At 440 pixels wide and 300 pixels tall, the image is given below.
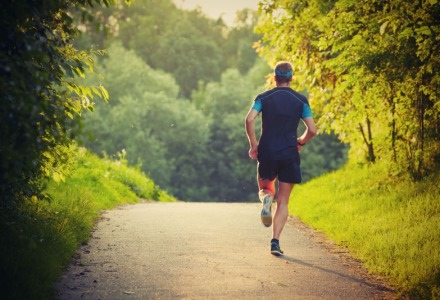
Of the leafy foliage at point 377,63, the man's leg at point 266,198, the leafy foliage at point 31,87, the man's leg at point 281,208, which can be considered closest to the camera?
the leafy foliage at point 31,87

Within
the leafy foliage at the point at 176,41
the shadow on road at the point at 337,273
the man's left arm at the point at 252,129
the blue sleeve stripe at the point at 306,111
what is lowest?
the shadow on road at the point at 337,273

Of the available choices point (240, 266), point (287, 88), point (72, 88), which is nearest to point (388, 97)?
point (287, 88)

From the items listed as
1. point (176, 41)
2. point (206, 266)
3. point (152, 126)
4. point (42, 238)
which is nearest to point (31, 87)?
point (42, 238)

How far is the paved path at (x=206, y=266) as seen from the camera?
5.15 meters

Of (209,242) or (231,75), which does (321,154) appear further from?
(209,242)

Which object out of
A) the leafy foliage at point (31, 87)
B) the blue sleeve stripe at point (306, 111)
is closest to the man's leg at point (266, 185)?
the blue sleeve stripe at point (306, 111)

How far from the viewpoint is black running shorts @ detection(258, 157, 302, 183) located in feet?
22.2

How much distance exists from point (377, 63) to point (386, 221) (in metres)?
2.73

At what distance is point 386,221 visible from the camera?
314 inches

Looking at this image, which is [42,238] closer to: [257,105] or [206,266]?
[206,266]

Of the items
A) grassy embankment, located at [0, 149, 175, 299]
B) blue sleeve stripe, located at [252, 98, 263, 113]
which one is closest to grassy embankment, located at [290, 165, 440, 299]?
blue sleeve stripe, located at [252, 98, 263, 113]

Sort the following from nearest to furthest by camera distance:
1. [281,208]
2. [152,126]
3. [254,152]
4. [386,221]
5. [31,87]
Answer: [31,87]
[254,152]
[281,208]
[386,221]
[152,126]

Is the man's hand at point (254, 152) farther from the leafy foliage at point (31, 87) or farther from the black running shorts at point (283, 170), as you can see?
the leafy foliage at point (31, 87)

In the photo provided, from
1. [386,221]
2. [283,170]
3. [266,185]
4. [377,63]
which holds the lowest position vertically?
[386,221]
